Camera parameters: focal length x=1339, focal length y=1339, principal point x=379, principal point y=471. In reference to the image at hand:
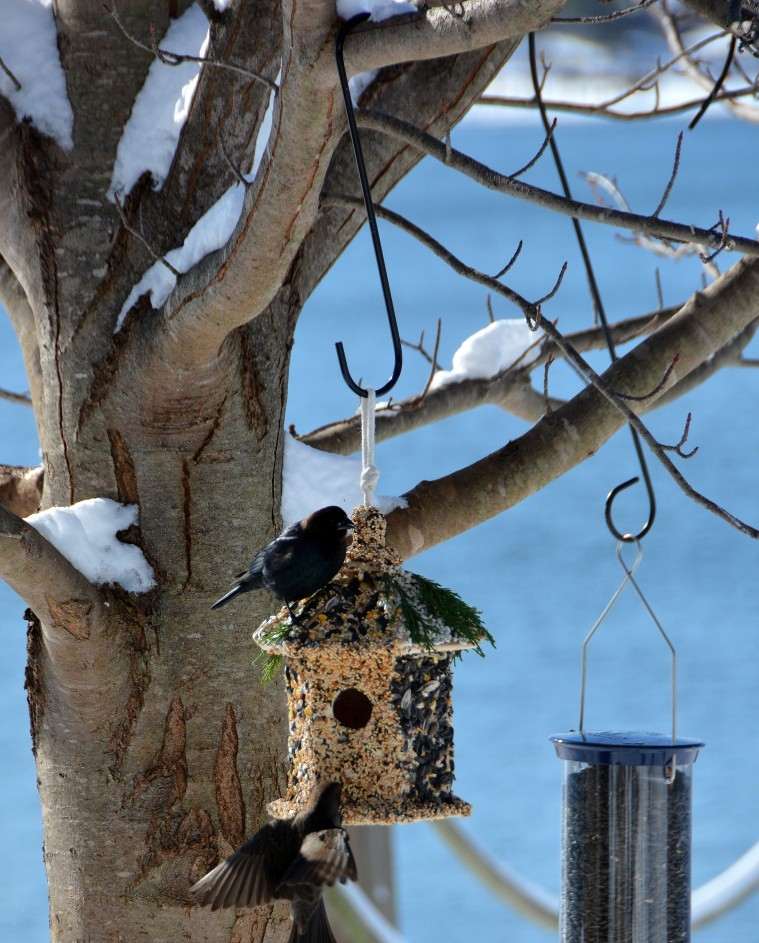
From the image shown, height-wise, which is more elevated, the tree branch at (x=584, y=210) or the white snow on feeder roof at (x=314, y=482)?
the tree branch at (x=584, y=210)

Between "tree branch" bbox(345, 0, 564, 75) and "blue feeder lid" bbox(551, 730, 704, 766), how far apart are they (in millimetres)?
940

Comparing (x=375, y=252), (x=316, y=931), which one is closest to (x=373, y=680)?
(x=316, y=931)

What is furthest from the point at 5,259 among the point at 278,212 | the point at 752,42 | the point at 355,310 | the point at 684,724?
the point at 355,310

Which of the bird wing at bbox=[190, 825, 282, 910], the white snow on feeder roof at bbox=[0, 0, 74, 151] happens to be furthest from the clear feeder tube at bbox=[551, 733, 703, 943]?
the white snow on feeder roof at bbox=[0, 0, 74, 151]

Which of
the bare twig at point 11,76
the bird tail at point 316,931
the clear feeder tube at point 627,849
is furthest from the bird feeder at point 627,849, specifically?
the bare twig at point 11,76

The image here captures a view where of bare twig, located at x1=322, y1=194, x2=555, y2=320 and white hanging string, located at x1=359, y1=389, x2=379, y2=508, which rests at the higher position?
bare twig, located at x1=322, y1=194, x2=555, y2=320

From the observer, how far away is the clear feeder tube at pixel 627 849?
193cm

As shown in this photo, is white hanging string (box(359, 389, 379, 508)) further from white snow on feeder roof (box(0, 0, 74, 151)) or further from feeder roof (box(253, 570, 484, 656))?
white snow on feeder roof (box(0, 0, 74, 151))

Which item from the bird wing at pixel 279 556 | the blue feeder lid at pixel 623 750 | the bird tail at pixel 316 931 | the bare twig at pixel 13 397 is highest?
the bare twig at pixel 13 397

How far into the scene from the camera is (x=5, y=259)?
2531 millimetres

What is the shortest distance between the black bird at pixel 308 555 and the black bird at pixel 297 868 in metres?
0.25

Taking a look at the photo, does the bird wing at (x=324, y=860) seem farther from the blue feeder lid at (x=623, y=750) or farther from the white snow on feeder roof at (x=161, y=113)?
the white snow on feeder roof at (x=161, y=113)

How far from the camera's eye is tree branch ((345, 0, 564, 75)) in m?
1.53

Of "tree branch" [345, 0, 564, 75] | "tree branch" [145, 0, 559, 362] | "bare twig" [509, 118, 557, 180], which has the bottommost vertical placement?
"tree branch" [145, 0, 559, 362]
